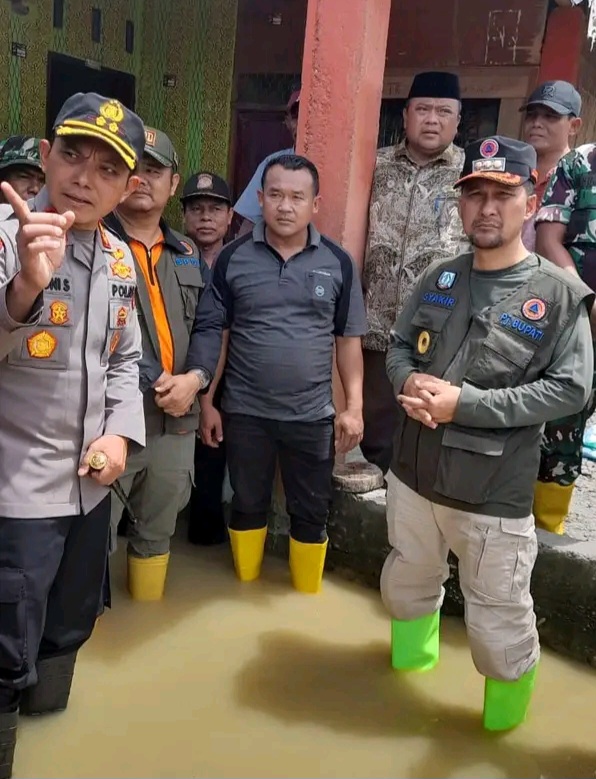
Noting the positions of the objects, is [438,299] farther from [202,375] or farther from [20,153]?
[20,153]

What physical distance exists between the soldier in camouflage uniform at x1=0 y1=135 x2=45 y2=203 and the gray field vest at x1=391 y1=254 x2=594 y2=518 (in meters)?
2.07

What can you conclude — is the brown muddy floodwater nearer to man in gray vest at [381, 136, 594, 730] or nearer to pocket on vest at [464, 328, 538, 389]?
man in gray vest at [381, 136, 594, 730]

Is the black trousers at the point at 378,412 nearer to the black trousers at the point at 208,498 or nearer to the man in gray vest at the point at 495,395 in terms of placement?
the black trousers at the point at 208,498

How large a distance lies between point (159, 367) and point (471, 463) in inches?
51.1

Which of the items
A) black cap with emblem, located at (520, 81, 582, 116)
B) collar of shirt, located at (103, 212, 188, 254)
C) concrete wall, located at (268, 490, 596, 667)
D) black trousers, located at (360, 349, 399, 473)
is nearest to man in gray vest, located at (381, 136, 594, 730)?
concrete wall, located at (268, 490, 596, 667)

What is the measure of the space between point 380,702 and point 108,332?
160cm

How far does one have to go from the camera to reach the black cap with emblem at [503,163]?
2.24m

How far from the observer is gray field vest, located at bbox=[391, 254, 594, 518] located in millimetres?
2217

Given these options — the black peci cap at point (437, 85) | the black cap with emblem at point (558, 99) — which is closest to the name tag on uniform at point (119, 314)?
the black peci cap at point (437, 85)

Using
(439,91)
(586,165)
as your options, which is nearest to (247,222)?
(439,91)

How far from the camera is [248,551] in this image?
11.0ft

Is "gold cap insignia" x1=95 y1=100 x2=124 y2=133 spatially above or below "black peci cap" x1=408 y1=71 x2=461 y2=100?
below

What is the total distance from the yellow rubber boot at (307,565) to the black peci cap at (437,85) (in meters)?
2.09

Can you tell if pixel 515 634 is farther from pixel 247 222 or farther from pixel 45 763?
pixel 247 222
